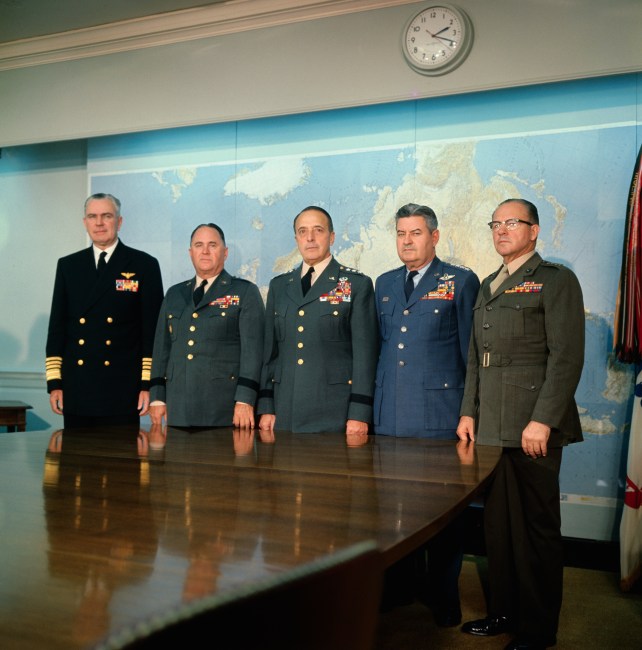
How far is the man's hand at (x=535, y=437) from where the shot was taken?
102 inches

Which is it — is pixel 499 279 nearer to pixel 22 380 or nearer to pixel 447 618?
pixel 447 618

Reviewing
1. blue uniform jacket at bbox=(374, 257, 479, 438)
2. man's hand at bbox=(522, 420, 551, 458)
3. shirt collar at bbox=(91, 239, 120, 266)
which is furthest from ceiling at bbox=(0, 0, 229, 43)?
man's hand at bbox=(522, 420, 551, 458)

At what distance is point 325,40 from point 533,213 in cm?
214

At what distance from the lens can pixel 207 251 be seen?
351 cm

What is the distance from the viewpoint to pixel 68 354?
12.0 ft

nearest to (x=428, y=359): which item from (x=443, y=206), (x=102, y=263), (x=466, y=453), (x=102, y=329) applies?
(x=466, y=453)

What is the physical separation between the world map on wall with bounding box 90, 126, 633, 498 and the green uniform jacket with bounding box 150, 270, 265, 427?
131 cm

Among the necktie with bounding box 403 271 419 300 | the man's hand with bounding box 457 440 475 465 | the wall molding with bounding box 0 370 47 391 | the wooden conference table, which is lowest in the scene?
the wall molding with bounding box 0 370 47 391

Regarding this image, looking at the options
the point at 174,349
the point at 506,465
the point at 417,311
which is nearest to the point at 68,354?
the point at 174,349

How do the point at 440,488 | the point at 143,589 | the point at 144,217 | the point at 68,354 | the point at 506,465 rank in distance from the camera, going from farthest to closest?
1. the point at 144,217
2. the point at 68,354
3. the point at 506,465
4. the point at 440,488
5. the point at 143,589

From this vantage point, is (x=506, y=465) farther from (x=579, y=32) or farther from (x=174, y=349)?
(x=579, y=32)

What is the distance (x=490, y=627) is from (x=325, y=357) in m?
1.22

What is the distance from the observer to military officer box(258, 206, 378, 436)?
3.15 m

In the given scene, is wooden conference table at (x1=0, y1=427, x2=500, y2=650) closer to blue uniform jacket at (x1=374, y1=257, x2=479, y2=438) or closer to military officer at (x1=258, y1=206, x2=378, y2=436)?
blue uniform jacket at (x1=374, y1=257, x2=479, y2=438)
